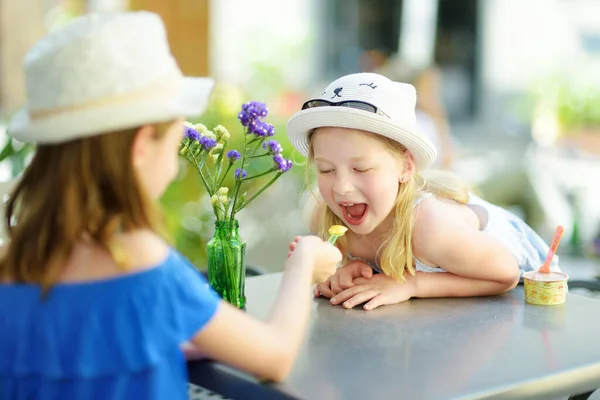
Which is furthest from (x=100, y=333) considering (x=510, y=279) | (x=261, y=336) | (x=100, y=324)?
(x=510, y=279)

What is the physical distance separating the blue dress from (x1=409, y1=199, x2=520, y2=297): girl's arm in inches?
27.6

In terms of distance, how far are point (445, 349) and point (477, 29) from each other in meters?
6.44

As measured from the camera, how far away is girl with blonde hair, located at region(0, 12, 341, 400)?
1.07 metres

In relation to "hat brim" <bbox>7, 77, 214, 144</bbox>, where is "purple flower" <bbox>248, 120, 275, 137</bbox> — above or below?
below

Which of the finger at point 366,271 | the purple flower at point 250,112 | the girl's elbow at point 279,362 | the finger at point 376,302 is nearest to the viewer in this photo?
the girl's elbow at point 279,362

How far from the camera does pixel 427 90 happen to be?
4.84 metres

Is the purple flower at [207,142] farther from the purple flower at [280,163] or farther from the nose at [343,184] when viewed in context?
the nose at [343,184]

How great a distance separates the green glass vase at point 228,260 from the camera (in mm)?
1569

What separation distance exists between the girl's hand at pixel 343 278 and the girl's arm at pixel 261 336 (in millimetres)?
466

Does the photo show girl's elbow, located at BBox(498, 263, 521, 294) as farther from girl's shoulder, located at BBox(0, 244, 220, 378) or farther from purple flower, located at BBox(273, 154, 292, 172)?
girl's shoulder, located at BBox(0, 244, 220, 378)

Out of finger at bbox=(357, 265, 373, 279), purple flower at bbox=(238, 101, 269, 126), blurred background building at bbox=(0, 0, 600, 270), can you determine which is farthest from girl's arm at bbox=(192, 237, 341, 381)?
blurred background building at bbox=(0, 0, 600, 270)

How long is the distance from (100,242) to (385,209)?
0.72 metres

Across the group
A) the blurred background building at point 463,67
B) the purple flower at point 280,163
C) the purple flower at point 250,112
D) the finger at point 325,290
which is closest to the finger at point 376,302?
the finger at point 325,290

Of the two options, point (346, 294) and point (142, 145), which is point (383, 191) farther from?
point (142, 145)
